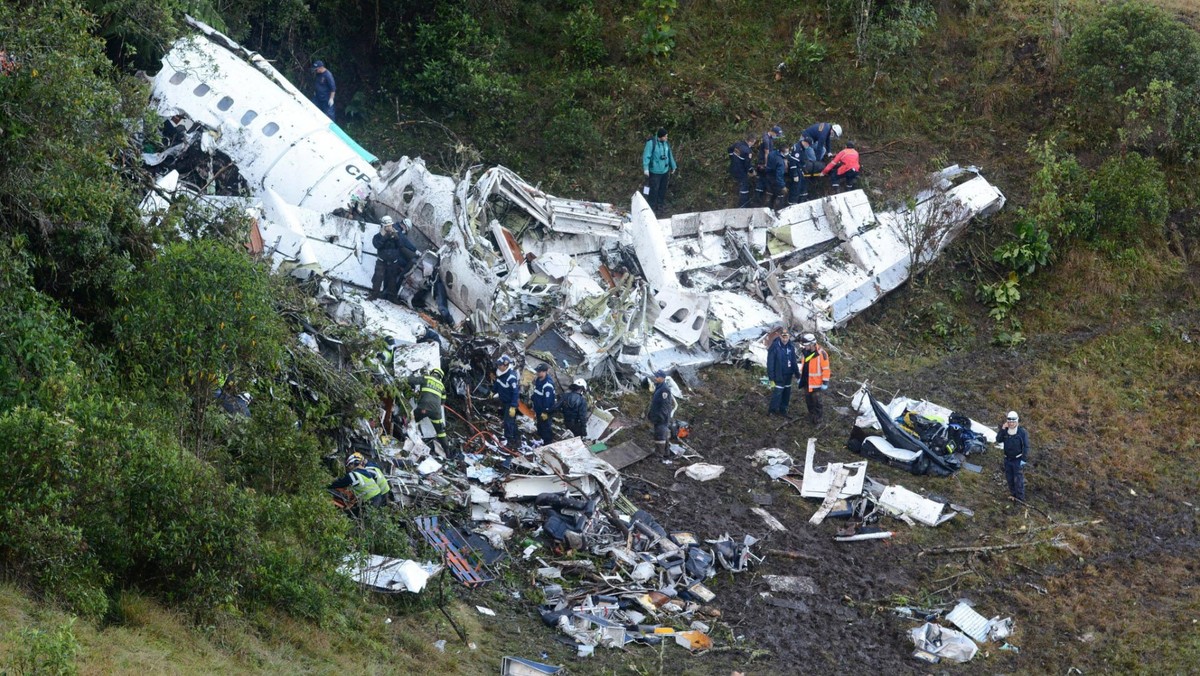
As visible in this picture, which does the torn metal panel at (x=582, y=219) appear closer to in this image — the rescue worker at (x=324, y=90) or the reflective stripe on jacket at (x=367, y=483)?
the rescue worker at (x=324, y=90)

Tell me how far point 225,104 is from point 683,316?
25.4 feet

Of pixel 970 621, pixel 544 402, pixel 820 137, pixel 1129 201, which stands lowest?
→ pixel 970 621

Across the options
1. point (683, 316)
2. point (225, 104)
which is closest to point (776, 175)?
point (683, 316)

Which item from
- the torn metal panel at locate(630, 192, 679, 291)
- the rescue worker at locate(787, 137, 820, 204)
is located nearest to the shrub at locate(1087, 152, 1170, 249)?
the rescue worker at locate(787, 137, 820, 204)

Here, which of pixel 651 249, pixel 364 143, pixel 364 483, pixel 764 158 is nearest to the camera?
pixel 364 483

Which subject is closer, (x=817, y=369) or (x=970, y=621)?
(x=970, y=621)

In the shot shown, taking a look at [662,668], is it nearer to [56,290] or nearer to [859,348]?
[56,290]

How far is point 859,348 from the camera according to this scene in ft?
62.4

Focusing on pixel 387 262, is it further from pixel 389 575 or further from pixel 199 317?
pixel 199 317

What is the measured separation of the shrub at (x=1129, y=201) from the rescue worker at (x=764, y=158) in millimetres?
5428

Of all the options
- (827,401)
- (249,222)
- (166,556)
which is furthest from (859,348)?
(166,556)

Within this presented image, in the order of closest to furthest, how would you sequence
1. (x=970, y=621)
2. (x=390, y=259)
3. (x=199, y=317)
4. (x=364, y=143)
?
(x=199, y=317) < (x=970, y=621) < (x=390, y=259) < (x=364, y=143)

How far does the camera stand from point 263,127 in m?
18.3

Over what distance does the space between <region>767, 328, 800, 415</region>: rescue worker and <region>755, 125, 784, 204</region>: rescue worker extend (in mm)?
4900
